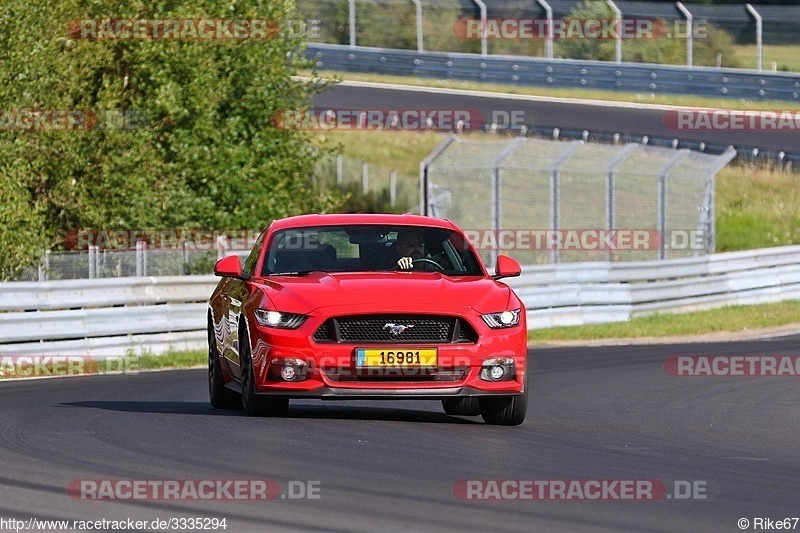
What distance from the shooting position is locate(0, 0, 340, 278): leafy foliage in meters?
23.8

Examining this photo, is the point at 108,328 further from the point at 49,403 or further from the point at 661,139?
the point at 661,139

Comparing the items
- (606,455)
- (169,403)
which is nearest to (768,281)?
(169,403)

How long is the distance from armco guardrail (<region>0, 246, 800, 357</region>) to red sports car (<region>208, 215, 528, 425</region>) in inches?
279

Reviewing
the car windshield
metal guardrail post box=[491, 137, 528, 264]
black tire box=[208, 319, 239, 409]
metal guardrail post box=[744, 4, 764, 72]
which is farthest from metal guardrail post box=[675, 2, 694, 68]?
black tire box=[208, 319, 239, 409]

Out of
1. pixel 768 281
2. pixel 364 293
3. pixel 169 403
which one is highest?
pixel 364 293

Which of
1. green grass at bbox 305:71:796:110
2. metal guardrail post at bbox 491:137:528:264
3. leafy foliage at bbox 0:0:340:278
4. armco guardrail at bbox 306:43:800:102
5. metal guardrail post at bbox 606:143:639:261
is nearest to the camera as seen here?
leafy foliage at bbox 0:0:340:278

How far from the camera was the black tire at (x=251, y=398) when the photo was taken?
10984 mm

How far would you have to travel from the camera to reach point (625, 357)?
63.0 ft

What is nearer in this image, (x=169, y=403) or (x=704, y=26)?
(x=169, y=403)

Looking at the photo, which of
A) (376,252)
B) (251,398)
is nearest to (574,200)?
(376,252)

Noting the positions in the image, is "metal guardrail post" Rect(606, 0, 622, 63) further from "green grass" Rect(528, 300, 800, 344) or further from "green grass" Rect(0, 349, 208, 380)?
"green grass" Rect(0, 349, 208, 380)

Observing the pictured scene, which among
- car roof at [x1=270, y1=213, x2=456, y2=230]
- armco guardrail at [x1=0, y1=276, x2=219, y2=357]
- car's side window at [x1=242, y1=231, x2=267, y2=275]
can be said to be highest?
car roof at [x1=270, y1=213, x2=456, y2=230]

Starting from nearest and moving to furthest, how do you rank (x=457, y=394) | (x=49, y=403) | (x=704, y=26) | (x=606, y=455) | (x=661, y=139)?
1. (x=606, y=455)
2. (x=457, y=394)
3. (x=49, y=403)
4. (x=661, y=139)
5. (x=704, y=26)

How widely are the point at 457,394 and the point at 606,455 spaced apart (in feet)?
4.61
